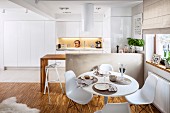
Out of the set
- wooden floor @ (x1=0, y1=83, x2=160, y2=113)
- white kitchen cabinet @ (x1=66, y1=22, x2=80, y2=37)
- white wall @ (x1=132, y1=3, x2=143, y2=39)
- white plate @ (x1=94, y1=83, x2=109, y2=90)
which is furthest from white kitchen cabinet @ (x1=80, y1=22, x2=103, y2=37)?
white plate @ (x1=94, y1=83, x2=109, y2=90)

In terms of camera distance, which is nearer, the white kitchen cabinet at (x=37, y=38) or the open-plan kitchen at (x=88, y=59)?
the open-plan kitchen at (x=88, y=59)

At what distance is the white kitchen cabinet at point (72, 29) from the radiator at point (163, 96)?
551 centimetres

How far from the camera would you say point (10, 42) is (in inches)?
348

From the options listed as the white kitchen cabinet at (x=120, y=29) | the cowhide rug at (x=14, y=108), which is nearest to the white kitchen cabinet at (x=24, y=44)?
the white kitchen cabinet at (x=120, y=29)

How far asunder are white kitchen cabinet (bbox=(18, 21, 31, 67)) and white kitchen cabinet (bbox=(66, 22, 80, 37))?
175cm

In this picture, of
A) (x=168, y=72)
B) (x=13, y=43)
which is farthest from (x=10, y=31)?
(x=168, y=72)

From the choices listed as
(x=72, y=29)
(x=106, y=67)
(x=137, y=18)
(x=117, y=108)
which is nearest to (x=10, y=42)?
(x=72, y=29)

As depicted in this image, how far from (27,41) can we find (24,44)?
7.6 inches

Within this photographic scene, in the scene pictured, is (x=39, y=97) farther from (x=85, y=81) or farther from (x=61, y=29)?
(x=61, y=29)

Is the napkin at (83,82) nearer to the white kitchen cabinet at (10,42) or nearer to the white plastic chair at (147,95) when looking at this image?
the white plastic chair at (147,95)

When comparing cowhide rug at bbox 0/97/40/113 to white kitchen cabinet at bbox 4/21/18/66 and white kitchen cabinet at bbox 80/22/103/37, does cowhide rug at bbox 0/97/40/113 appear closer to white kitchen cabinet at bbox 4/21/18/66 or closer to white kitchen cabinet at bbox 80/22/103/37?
white kitchen cabinet at bbox 4/21/18/66

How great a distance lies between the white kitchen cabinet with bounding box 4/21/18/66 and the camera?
878 cm

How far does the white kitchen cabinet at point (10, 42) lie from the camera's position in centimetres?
878

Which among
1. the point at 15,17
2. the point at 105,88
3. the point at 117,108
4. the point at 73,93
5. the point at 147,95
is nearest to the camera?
the point at 117,108
